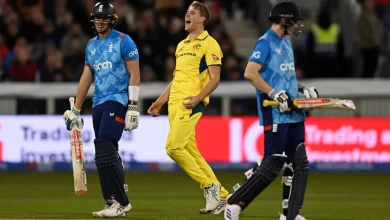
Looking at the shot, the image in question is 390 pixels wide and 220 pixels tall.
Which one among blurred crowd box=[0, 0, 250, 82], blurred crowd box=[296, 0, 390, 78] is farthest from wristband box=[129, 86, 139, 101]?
blurred crowd box=[296, 0, 390, 78]

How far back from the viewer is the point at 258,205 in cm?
1420

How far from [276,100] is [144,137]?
9.92 metres

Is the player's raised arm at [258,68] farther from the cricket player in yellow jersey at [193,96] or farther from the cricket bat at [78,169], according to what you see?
the cricket bat at [78,169]

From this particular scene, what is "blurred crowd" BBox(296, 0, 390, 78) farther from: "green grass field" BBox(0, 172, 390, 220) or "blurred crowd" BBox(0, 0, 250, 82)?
"green grass field" BBox(0, 172, 390, 220)

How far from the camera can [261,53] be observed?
11156 mm

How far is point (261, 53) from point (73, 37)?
12.2 metres

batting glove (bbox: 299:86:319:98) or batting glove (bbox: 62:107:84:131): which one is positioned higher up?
batting glove (bbox: 299:86:319:98)

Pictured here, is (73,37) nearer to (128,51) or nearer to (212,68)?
(212,68)

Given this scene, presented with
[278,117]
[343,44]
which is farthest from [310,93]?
[343,44]

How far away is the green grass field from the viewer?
42.2 ft

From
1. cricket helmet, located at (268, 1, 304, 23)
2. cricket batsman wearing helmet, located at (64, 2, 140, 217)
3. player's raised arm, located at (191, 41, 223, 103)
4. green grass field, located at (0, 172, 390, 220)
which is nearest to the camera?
cricket helmet, located at (268, 1, 304, 23)

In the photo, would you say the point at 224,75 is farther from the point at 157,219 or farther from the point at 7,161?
the point at 157,219

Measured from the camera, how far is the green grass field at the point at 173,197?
12859mm

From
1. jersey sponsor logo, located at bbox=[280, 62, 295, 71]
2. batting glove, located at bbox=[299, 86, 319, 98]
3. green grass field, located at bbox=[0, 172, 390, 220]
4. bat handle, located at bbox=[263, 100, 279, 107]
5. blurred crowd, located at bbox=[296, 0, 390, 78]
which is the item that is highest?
jersey sponsor logo, located at bbox=[280, 62, 295, 71]
